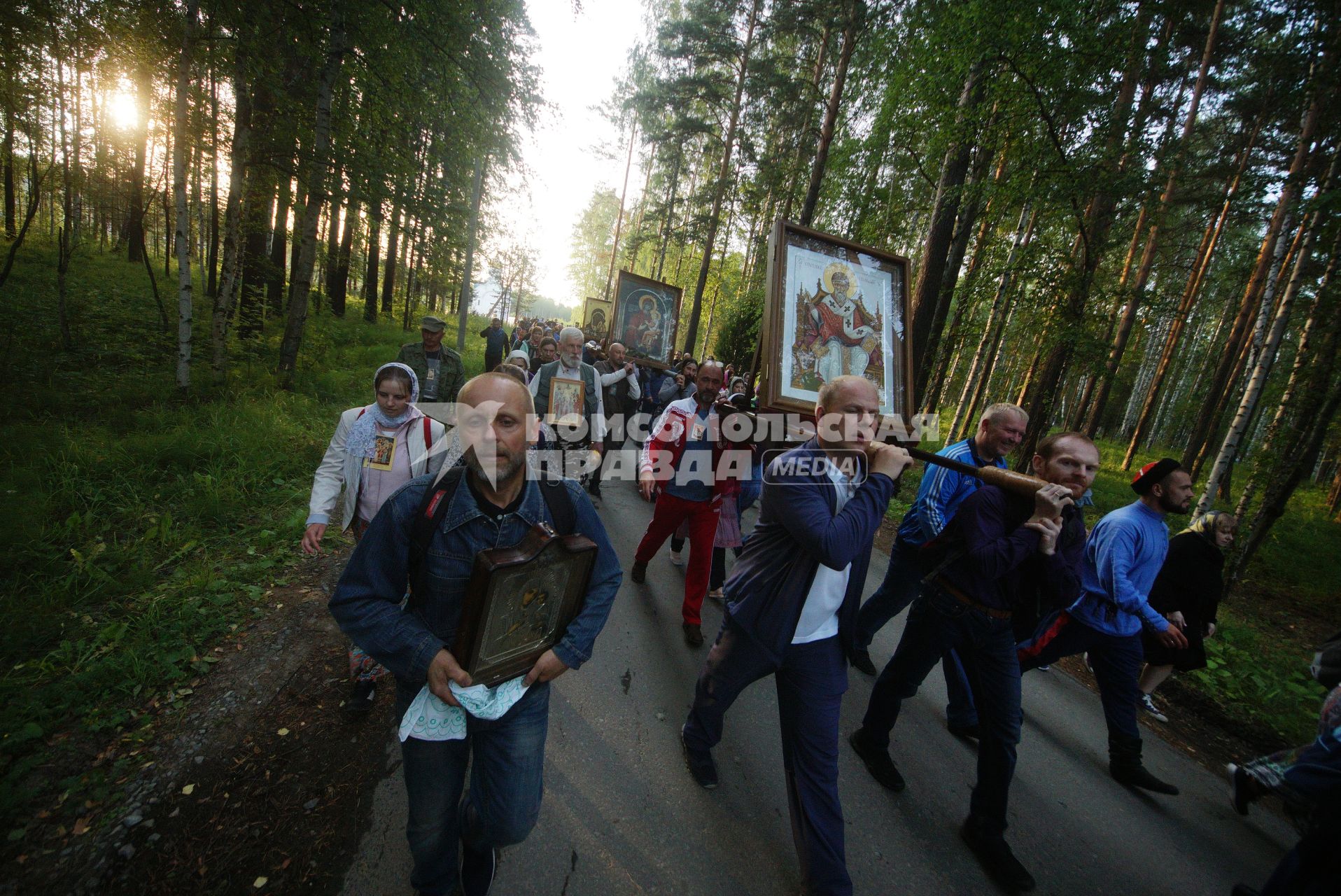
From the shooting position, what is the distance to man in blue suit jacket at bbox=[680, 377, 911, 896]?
1977mm

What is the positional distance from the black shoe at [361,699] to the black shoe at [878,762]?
118 inches

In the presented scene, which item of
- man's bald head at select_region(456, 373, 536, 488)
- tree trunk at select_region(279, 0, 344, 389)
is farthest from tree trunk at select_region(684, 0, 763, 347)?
man's bald head at select_region(456, 373, 536, 488)

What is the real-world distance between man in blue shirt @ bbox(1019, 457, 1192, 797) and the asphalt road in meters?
0.28

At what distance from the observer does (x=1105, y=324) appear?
7.46 metres

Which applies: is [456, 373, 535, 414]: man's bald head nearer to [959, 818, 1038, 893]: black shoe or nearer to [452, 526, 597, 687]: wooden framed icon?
[452, 526, 597, 687]: wooden framed icon

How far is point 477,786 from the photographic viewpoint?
177cm

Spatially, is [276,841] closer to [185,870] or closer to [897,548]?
[185,870]

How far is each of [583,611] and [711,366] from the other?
3.05 meters

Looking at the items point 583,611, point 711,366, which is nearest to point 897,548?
point 711,366

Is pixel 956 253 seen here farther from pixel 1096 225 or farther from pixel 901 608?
pixel 901 608

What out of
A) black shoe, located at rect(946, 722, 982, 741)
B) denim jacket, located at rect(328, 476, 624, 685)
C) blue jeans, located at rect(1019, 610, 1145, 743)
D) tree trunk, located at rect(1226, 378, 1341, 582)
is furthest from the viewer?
Result: tree trunk, located at rect(1226, 378, 1341, 582)

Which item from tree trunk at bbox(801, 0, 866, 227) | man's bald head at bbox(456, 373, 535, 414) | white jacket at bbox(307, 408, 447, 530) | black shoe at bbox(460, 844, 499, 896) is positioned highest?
tree trunk at bbox(801, 0, 866, 227)

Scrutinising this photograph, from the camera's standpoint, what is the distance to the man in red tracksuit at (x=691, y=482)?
398 cm

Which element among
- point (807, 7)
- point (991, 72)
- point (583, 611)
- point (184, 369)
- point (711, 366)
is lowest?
point (184, 369)
